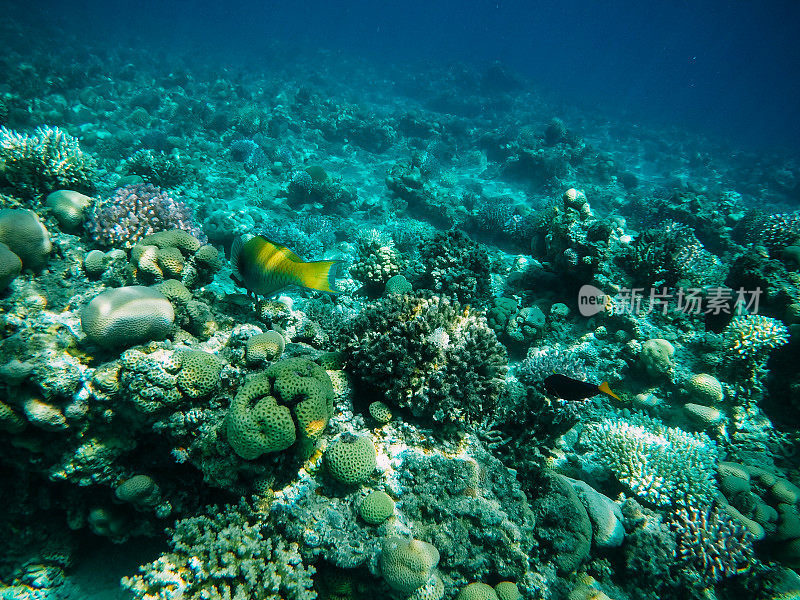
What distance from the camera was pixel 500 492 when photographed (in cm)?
334

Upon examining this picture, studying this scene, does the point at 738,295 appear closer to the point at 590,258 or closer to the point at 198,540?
the point at 590,258

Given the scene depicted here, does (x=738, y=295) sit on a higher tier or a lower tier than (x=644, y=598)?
higher

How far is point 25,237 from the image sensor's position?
3.71 meters

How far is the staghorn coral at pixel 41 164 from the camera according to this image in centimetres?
504

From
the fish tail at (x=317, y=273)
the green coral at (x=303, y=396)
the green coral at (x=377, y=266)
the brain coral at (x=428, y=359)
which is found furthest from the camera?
the green coral at (x=377, y=266)

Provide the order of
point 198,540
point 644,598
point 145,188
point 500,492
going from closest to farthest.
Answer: point 198,540
point 500,492
point 644,598
point 145,188

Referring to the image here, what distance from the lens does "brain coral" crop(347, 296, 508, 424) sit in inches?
134

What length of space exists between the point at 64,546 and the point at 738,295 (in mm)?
9527

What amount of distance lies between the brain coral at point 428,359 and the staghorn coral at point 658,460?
74.6 inches

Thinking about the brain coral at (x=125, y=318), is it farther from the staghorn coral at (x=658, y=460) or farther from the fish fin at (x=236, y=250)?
the staghorn coral at (x=658, y=460)

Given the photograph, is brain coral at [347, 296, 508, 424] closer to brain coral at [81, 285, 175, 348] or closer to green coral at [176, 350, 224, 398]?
green coral at [176, 350, 224, 398]

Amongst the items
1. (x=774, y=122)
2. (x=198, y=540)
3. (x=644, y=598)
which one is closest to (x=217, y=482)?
(x=198, y=540)

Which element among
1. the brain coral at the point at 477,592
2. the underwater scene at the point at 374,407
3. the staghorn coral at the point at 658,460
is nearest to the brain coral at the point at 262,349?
the underwater scene at the point at 374,407

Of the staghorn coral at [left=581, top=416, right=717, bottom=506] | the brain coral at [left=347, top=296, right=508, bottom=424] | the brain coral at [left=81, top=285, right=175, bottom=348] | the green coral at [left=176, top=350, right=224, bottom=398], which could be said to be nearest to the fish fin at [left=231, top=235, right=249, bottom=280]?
the brain coral at [left=81, top=285, right=175, bottom=348]
